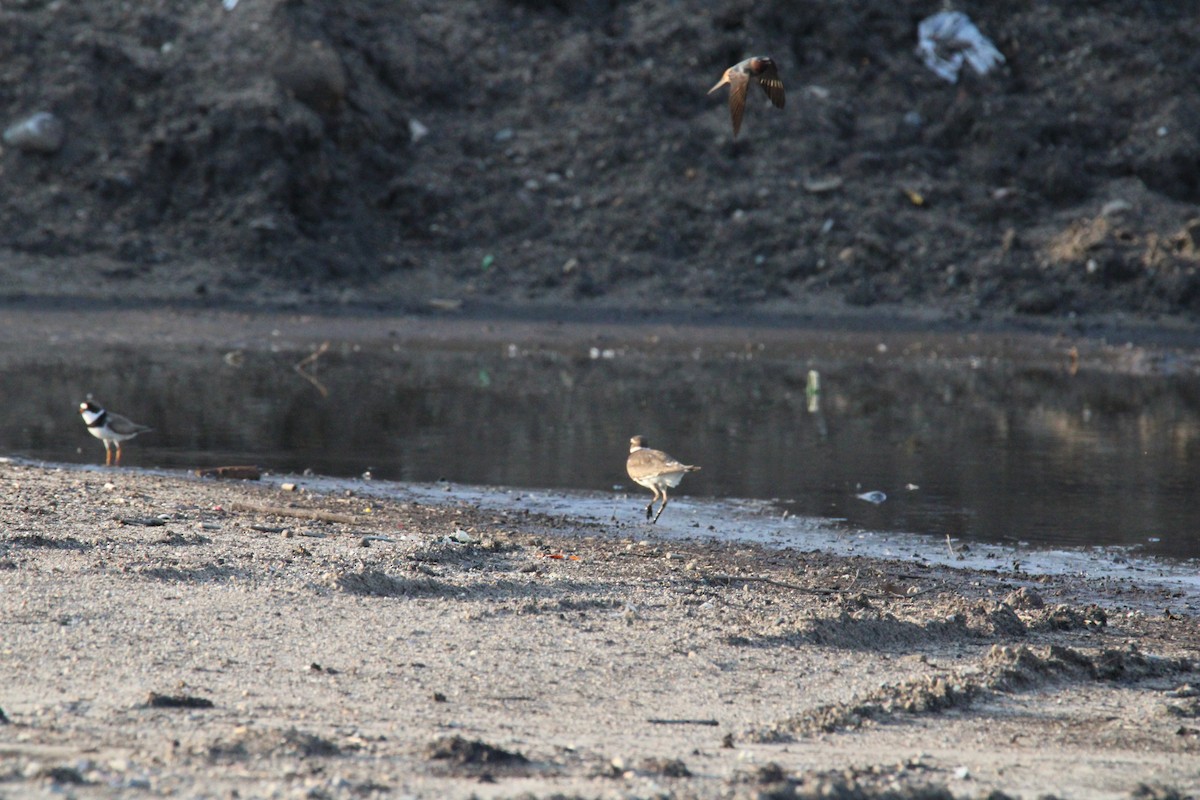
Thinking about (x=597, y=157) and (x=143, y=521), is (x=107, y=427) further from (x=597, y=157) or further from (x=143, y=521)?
(x=597, y=157)

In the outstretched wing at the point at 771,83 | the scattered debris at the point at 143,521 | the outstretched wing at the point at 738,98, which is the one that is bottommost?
the scattered debris at the point at 143,521

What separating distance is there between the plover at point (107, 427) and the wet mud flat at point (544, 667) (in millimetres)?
2810

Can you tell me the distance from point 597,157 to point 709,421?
1393 centimetres

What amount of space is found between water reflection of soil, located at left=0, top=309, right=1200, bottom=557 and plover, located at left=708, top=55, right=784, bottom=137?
2.96 meters

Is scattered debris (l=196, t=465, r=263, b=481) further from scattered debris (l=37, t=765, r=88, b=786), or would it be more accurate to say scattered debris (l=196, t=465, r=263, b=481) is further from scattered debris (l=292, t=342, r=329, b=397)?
scattered debris (l=37, t=765, r=88, b=786)

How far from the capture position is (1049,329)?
23625 millimetres

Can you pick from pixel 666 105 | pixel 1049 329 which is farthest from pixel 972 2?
pixel 1049 329

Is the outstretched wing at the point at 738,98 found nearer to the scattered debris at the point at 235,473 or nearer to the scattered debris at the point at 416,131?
the scattered debris at the point at 235,473

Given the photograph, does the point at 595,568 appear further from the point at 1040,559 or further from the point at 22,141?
the point at 22,141

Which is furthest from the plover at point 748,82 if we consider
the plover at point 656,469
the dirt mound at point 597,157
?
the dirt mound at point 597,157

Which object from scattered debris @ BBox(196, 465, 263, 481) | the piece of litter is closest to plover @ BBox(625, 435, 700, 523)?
scattered debris @ BBox(196, 465, 263, 481)

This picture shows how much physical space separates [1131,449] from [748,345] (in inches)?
356

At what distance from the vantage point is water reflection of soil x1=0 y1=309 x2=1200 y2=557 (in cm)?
1118

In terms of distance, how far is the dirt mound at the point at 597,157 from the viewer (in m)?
24.8
